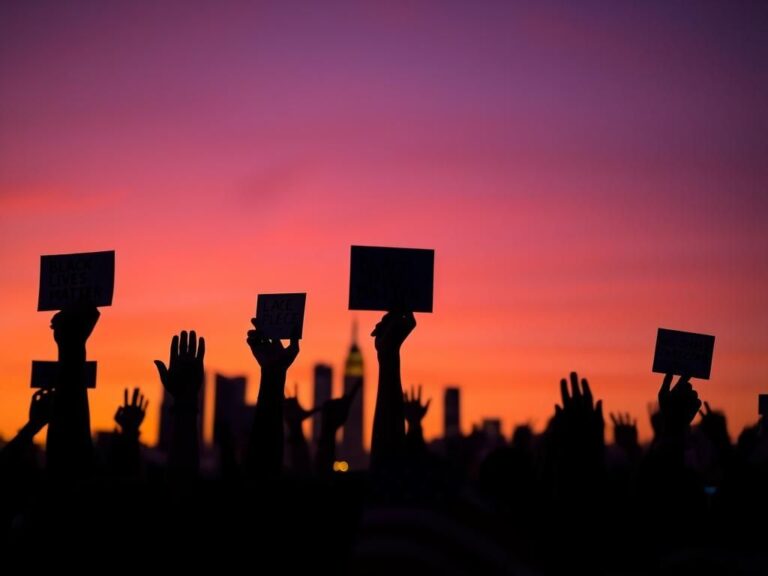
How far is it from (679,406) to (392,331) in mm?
3008

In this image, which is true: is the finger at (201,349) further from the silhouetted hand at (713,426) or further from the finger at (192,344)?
the silhouetted hand at (713,426)

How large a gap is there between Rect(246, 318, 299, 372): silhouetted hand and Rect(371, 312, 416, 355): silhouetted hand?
924mm

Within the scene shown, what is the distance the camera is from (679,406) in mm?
11023

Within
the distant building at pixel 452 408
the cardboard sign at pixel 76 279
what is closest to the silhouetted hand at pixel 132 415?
the cardboard sign at pixel 76 279

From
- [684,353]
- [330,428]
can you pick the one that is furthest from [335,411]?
[684,353]

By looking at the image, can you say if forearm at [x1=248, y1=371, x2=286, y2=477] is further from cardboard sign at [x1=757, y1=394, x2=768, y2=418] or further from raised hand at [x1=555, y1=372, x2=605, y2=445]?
cardboard sign at [x1=757, y1=394, x2=768, y2=418]

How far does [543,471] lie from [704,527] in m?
1.94

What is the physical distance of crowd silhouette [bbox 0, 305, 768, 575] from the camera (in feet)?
20.8

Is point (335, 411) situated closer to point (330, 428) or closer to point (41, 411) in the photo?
point (330, 428)

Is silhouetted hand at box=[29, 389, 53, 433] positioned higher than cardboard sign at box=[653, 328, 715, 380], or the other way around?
cardboard sign at box=[653, 328, 715, 380]

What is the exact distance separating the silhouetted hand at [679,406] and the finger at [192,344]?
4.70 metres

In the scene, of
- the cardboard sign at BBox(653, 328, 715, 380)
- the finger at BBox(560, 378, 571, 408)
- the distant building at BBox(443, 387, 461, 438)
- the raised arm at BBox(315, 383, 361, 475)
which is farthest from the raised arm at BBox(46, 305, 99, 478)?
the distant building at BBox(443, 387, 461, 438)

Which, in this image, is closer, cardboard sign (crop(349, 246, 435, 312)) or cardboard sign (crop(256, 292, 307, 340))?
cardboard sign (crop(349, 246, 435, 312))

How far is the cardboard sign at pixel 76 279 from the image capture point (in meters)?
12.7
